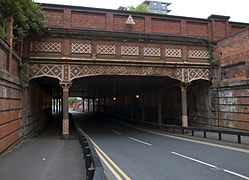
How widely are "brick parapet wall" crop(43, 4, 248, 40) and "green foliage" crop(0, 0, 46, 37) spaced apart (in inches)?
51.8

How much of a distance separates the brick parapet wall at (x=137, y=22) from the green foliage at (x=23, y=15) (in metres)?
1.32

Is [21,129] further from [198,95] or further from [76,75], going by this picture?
[198,95]

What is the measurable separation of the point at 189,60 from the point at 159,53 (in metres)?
2.92

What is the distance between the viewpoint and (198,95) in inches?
744

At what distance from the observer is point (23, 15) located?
38.6 ft

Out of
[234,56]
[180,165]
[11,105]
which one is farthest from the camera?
[234,56]

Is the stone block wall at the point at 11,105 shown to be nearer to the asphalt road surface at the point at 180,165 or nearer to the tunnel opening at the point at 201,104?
the asphalt road surface at the point at 180,165

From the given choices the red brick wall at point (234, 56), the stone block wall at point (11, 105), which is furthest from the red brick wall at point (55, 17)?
the red brick wall at point (234, 56)

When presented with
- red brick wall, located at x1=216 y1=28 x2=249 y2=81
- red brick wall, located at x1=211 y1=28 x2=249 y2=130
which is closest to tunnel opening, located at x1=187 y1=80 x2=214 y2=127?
red brick wall, located at x1=211 y1=28 x2=249 y2=130

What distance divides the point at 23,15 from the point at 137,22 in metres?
8.87


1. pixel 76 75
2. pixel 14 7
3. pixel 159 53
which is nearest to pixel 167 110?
pixel 159 53

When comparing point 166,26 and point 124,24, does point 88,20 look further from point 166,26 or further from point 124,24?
point 166,26

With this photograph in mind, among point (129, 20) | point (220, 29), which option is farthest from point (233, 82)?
point (129, 20)

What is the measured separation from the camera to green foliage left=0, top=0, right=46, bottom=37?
10164mm
